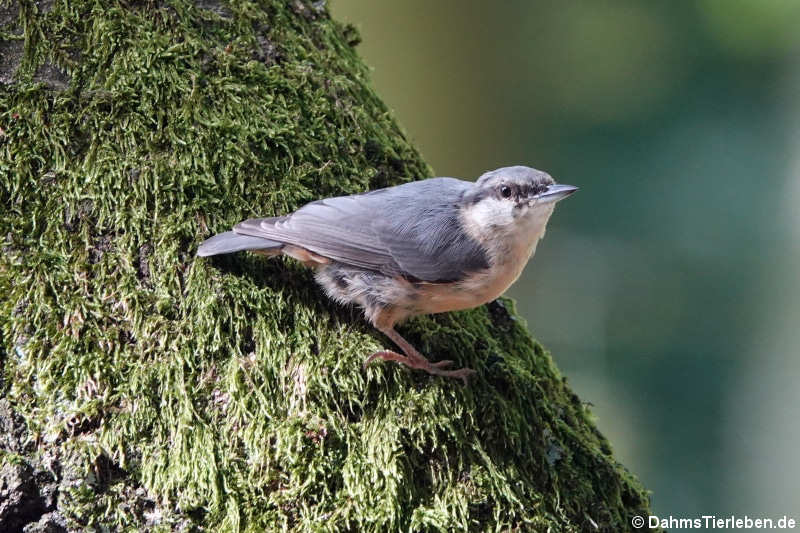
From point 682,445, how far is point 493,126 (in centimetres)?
377

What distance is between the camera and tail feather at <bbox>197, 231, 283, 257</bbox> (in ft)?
6.79

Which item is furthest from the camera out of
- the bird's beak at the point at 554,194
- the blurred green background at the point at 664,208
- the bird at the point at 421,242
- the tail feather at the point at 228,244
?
the blurred green background at the point at 664,208

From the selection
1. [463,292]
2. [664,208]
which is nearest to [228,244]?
[463,292]

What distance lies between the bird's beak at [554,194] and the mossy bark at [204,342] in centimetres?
56

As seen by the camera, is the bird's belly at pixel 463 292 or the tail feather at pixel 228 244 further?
the bird's belly at pixel 463 292

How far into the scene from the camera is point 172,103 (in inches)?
89.3

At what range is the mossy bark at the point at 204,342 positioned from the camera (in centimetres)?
183

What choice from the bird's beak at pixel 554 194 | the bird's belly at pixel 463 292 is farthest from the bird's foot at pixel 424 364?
the bird's beak at pixel 554 194

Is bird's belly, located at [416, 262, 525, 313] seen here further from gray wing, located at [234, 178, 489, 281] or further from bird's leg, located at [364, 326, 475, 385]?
bird's leg, located at [364, 326, 475, 385]

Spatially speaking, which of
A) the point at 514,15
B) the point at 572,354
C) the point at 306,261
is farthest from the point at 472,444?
the point at 514,15

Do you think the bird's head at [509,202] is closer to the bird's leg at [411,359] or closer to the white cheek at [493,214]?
the white cheek at [493,214]

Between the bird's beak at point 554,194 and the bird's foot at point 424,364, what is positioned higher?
the bird's beak at point 554,194

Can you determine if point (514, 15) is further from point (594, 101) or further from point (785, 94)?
point (785, 94)

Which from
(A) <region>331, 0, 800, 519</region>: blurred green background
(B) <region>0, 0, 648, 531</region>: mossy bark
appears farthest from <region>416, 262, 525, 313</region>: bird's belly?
(A) <region>331, 0, 800, 519</region>: blurred green background
